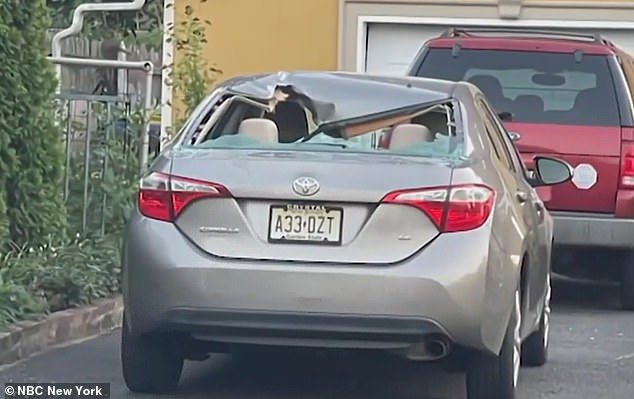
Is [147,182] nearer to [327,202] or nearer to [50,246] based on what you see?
[327,202]

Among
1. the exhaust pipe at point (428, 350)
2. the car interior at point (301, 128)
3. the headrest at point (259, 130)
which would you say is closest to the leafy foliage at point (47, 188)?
the car interior at point (301, 128)

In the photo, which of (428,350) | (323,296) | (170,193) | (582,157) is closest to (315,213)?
(323,296)

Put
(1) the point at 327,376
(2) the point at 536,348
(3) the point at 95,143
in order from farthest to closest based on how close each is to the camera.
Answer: (3) the point at 95,143, (2) the point at 536,348, (1) the point at 327,376

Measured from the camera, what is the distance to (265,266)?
6363 mm

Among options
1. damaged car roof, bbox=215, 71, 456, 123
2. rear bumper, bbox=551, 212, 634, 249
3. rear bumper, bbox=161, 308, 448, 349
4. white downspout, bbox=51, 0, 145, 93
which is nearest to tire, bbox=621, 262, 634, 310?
rear bumper, bbox=551, 212, 634, 249

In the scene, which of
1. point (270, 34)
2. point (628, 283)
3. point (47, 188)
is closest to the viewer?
point (47, 188)

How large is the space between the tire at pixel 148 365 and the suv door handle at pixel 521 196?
1.72 metres

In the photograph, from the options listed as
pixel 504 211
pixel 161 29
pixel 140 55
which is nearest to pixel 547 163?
pixel 504 211

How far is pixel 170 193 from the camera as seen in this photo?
652 cm

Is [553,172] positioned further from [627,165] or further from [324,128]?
[324,128]

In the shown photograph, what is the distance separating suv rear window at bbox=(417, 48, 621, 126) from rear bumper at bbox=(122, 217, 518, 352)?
13.9 ft

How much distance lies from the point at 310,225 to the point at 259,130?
82 cm

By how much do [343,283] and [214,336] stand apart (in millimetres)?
605

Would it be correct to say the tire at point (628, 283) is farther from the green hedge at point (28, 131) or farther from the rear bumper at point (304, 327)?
the rear bumper at point (304, 327)
